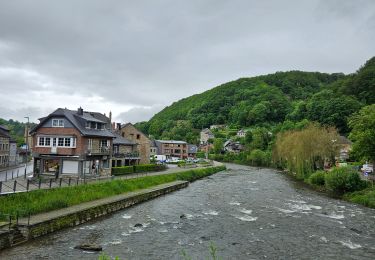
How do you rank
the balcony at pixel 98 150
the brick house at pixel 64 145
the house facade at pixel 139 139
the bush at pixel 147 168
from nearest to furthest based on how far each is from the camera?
the brick house at pixel 64 145 < the balcony at pixel 98 150 < the bush at pixel 147 168 < the house facade at pixel 139 139

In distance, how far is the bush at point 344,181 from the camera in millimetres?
46812

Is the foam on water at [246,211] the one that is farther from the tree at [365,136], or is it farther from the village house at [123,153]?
the village house at [123,153]

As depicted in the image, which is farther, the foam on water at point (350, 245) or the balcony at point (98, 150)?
the balcony at point (98, 150)

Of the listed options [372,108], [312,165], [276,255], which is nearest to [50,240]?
[276,255]

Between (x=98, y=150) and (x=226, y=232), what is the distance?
101 feet

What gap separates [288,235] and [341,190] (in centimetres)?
2610

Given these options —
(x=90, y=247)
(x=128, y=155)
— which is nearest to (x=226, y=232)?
(x=90, y=247)

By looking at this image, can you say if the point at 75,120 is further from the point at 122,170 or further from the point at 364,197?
the point at 364,197

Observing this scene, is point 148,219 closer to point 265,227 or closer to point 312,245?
point 265,227

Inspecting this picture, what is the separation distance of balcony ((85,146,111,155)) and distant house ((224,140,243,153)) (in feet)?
382

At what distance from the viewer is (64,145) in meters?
48.5

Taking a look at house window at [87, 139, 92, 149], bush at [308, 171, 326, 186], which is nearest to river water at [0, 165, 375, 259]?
bush at [308, 171, 326, 186]

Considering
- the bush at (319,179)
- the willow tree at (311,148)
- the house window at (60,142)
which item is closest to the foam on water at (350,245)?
the bush at (319,179)

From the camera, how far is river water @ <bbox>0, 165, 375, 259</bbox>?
71.3 ft
